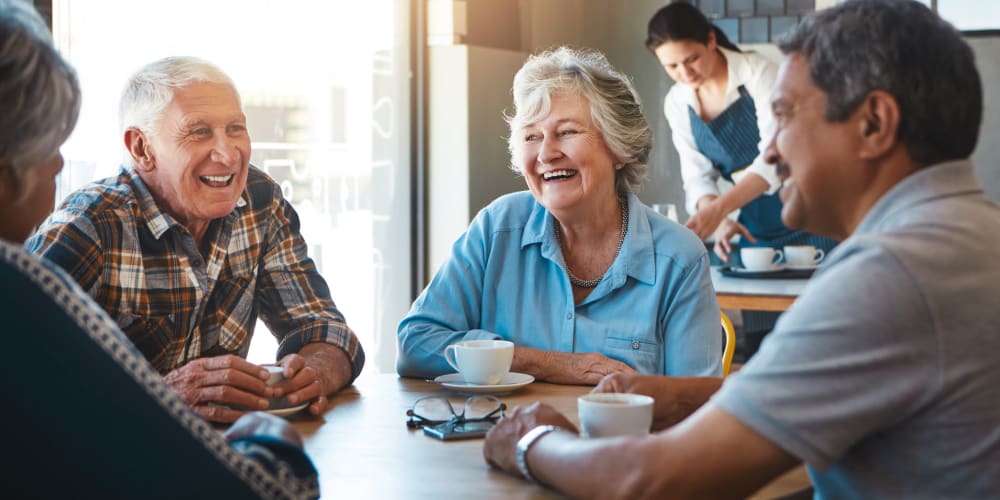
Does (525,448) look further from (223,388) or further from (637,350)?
(637,350)

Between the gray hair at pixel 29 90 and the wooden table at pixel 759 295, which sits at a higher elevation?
the gray hair at pixel 29 90

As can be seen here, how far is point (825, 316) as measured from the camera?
1.12m

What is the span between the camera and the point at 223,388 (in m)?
1.69

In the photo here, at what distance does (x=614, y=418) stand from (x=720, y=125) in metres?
3.08

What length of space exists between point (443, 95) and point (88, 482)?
3911 mm

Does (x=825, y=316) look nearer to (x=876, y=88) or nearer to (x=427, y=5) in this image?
(x=876, y=88)

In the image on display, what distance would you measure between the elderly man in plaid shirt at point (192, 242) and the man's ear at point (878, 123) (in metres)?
1.07

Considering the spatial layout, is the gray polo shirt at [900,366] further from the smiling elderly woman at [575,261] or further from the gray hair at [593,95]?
the gray hair at [593,95]

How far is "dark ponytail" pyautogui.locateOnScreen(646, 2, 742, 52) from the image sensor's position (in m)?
4.05

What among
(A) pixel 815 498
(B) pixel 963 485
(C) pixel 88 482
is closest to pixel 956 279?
(B) pixel 963 485

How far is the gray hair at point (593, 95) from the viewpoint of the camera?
229cm

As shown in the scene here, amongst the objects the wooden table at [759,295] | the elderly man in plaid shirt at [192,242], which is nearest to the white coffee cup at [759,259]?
the wooden table at [759,295]

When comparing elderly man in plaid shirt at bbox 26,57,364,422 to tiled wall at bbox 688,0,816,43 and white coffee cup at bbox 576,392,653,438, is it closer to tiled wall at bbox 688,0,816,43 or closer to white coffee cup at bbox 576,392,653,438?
white coffee cup at bbox 576,392,653,438

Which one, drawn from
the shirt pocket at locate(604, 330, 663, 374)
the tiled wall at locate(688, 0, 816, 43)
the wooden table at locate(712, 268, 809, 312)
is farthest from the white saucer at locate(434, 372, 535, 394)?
the tiled wall at locate(688, 0, 816, 43)
